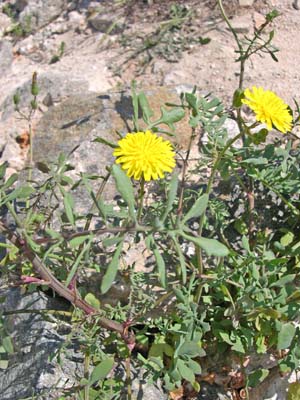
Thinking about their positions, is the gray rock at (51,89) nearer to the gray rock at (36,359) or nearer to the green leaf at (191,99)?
the gray rock at (36,359)

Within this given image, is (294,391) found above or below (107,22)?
below

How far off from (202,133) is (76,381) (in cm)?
175

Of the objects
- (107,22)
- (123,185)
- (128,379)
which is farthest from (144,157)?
(107,22)

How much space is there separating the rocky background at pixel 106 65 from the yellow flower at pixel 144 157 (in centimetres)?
118

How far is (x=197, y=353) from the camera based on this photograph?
2256 millimetres

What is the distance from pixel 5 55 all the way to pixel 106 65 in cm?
95

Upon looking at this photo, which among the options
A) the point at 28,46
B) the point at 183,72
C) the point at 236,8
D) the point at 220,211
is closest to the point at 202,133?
the point at 183,72

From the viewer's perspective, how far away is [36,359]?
2.67 m

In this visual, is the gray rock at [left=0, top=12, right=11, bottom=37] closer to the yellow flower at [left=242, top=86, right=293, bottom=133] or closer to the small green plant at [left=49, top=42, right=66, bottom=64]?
the small green plant at [left=49, top=42, right=66, bottom=64]

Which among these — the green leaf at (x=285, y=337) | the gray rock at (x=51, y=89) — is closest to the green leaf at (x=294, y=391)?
the green leaf at (x=285, y=337)

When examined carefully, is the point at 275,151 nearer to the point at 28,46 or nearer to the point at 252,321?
the point at 252,321

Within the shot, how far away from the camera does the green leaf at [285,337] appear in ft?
7.57

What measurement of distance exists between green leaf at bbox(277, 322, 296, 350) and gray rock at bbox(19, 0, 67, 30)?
3.63 metres

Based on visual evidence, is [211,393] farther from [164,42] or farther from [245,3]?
[245,3]
